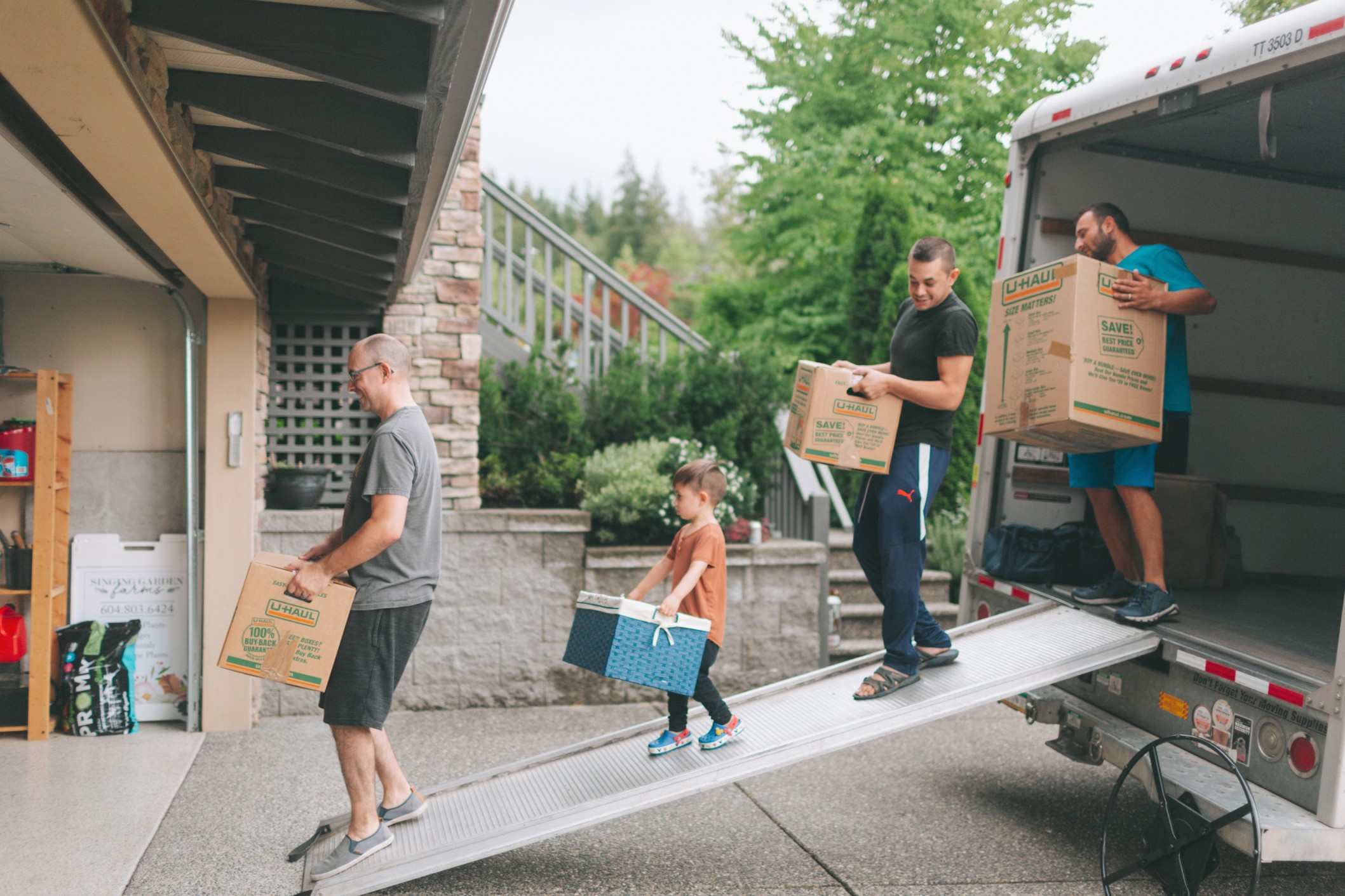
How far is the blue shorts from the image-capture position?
11.8 feet

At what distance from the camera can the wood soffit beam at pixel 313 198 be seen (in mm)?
3674

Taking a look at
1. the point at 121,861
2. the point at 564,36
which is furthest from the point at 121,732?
the point at 564,36

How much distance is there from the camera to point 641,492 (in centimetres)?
577

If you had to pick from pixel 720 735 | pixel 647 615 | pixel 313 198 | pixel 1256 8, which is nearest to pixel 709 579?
pixel 647 615

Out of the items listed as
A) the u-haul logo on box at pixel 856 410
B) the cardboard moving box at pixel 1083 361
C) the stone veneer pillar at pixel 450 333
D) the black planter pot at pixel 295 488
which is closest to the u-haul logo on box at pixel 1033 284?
the cardboard moving box at pixel 1083 361

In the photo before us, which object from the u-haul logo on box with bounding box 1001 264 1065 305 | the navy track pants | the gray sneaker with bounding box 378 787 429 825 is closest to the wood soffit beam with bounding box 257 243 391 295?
the gray sneaker with bounding box 378 787 429 825

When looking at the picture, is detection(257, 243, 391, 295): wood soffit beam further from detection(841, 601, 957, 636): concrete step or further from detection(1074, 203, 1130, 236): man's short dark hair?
detection(841, 601, 957, 636): concrete step

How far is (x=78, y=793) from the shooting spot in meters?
4.11

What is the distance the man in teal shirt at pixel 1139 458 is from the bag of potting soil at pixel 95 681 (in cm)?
469

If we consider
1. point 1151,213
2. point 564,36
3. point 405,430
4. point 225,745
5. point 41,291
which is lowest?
point 225,745

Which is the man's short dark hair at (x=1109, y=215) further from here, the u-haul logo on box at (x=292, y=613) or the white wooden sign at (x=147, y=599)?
the white wooden sign at (x=147, y=599)

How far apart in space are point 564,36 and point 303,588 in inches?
2095

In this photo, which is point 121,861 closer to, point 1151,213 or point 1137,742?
point 1137,742

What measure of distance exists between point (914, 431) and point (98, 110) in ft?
8.86
